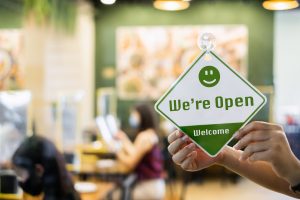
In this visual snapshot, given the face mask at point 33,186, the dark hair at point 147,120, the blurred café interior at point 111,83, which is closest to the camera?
the face mask at point 33,186

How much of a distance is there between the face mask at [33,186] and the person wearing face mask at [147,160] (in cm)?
131

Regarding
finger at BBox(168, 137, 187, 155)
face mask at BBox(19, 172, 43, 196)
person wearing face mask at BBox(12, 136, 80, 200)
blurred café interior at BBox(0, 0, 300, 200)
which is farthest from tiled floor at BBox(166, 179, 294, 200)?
face mask at BBox(19, 172, 43, 196)

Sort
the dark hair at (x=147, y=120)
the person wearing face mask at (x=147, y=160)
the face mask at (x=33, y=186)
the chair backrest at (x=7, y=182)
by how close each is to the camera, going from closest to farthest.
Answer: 1. the face mask at (x=33, y=186)
2. the chair backrest at (x=7, y=182)
3. the person wearing face mask at (x=147, y=160)
4. the dark hair at (x=147, y=120)

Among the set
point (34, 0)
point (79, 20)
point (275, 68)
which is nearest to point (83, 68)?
point (79, 20)

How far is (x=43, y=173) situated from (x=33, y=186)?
3.3 inches

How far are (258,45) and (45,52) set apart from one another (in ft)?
5.47

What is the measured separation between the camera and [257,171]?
28.8 inches

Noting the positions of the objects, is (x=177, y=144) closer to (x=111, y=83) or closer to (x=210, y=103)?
(x=210, y=103)

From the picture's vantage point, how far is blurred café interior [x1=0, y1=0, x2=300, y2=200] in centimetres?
159

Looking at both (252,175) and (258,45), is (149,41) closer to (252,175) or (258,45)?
(258,45)

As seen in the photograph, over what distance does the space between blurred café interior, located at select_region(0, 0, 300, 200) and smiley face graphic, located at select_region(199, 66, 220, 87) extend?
15.5 inches

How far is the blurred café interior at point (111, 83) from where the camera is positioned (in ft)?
5.23

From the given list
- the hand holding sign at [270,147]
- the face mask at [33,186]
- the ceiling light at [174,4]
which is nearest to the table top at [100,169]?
the face mask at [33,186]

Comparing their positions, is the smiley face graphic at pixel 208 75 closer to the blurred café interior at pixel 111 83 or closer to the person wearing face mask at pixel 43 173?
the blurred café interior at pixel 111 83
